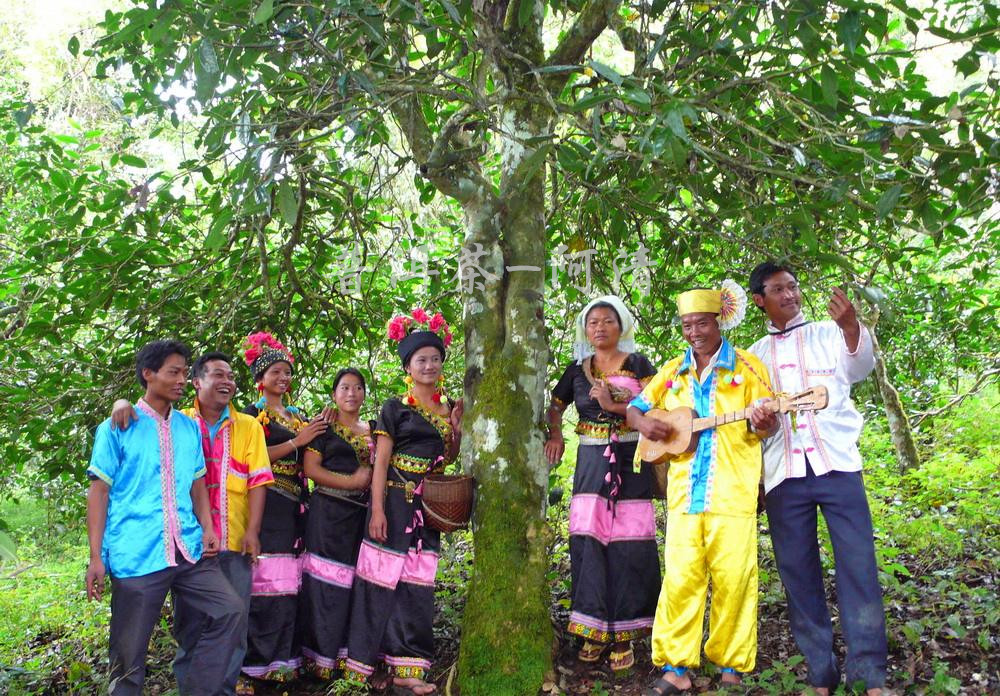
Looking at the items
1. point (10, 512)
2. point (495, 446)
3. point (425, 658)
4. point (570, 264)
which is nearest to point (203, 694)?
point (425, 658)

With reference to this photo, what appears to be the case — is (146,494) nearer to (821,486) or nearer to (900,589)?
(821,486)

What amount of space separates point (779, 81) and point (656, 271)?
1833 mm

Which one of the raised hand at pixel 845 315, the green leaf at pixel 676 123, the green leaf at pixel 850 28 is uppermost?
the green leaf at pixel 850 28

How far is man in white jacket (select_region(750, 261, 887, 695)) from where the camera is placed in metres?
3.51

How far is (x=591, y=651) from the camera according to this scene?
429 cm

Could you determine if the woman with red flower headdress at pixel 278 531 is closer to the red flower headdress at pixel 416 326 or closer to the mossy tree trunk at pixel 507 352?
the red flower headdress at pixel 416 326

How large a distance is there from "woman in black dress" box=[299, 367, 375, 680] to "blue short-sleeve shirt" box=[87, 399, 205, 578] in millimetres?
862

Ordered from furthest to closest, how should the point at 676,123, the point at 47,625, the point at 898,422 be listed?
the point at 898,422 < the point at 47,625 < the point at 676,123

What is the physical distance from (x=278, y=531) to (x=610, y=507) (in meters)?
1.84

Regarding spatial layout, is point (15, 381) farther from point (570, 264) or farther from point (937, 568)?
point (937, 568)

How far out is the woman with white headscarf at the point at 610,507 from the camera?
4281mm

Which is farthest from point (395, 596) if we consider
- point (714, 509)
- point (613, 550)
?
point (714, 509)

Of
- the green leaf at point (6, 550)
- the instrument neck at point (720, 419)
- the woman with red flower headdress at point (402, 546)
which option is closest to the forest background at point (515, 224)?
the woman with red flower headdress at point (402, 546)

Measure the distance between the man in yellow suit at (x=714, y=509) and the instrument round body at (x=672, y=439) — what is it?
34mm
